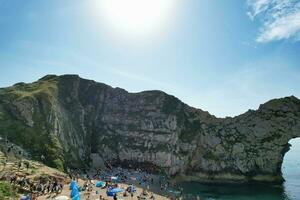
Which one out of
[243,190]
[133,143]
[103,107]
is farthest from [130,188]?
[103,107]

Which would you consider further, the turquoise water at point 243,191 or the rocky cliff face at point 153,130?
the rocky cliff face at point 153,130

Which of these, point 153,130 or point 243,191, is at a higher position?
point 153,130

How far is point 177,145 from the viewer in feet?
387

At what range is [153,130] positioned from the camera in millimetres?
121562

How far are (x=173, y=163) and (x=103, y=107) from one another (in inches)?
1633

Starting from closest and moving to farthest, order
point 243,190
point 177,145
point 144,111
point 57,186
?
point 57,186 < point 243,190 < point 177,145 < point 144,111

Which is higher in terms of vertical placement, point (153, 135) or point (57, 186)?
point (153, 135)

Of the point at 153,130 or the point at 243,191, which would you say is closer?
the point at 243,191

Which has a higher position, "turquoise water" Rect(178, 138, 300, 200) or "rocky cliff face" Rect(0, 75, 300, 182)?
"rocky cliff face" Rect(0, 75, 300, 182)

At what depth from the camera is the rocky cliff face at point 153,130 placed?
3984 inches

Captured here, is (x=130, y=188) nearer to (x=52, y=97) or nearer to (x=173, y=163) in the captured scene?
(x=173, y=163)

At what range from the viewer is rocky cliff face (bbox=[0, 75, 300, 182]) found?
101188 mm

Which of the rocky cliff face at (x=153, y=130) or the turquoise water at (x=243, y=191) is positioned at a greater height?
the rocky cliff face at (x=153, y=130)

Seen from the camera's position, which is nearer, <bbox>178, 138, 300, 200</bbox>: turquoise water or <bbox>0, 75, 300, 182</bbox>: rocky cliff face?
<bbox>178, 138, 300, 200</bbox>: turquoise water
